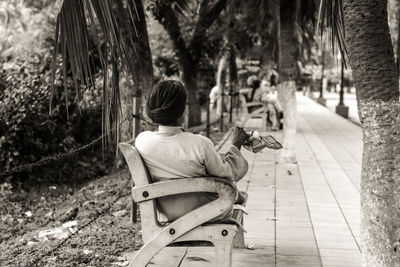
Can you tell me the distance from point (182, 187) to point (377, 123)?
4.72 feet

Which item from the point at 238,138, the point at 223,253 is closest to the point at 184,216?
the point at 223,253

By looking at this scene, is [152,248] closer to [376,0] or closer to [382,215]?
[382,215]

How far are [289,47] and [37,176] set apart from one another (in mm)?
5125

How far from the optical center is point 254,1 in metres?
12.0

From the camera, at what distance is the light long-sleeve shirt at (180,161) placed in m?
3.52

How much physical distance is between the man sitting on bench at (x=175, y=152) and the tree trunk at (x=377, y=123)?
100 centimetres

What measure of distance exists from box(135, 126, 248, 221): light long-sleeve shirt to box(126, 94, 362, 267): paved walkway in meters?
1.29

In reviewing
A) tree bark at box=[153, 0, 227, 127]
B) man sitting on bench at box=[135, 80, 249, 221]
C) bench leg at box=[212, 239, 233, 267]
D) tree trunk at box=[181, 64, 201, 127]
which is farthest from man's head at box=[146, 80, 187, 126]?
tree trunk at box=[181, 64, 201, 127]

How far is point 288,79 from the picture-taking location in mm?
10234

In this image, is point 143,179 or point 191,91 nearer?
point 143,179

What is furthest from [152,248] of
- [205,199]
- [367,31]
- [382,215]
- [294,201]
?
[294,201]

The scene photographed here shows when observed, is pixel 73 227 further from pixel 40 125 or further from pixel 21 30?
pixel 21 30

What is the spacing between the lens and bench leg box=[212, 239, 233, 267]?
3.50 m

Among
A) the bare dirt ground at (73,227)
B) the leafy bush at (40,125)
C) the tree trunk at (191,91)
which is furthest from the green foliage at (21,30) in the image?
the tree trunk at (191,91)
